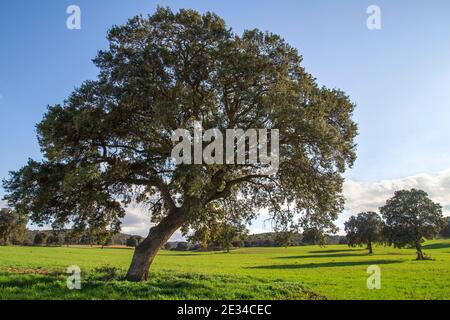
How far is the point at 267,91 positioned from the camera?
2173cm

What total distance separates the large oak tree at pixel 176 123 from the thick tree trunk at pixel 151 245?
7 cm

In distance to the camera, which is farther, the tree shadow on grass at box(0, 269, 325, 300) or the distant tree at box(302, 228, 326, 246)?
the distant tree at box(302, 228, 326, 246)

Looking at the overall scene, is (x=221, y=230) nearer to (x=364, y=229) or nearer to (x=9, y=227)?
(x=364, y=229)

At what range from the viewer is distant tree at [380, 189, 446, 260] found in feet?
229

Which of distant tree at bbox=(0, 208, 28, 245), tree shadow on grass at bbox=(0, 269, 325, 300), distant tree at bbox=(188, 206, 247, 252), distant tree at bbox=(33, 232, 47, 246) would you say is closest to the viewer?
tree shadow on grass at bbox=(0, 269, 325, 300)

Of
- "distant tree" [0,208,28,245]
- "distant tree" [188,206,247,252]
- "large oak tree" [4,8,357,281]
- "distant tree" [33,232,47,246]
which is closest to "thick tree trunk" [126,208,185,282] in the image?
"large oak tree" [4,8,357,281]

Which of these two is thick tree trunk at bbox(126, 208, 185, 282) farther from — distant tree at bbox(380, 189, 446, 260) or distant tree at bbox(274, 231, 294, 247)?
distant tree at bbox(380, 189, 446, 260)

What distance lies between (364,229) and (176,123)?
91164 millimetres

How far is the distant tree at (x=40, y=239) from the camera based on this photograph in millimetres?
171750

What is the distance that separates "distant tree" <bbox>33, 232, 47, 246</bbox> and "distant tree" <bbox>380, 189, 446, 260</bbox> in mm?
152174

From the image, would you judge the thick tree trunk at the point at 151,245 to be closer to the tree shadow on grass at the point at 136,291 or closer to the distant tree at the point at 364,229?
the tree shadow on grass at the point at 136,291

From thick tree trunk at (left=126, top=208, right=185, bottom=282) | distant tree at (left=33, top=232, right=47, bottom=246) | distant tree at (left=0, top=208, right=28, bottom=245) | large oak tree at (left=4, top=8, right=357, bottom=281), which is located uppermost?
large oak tree at (left=4, top=8, right=357, bottom=281)
